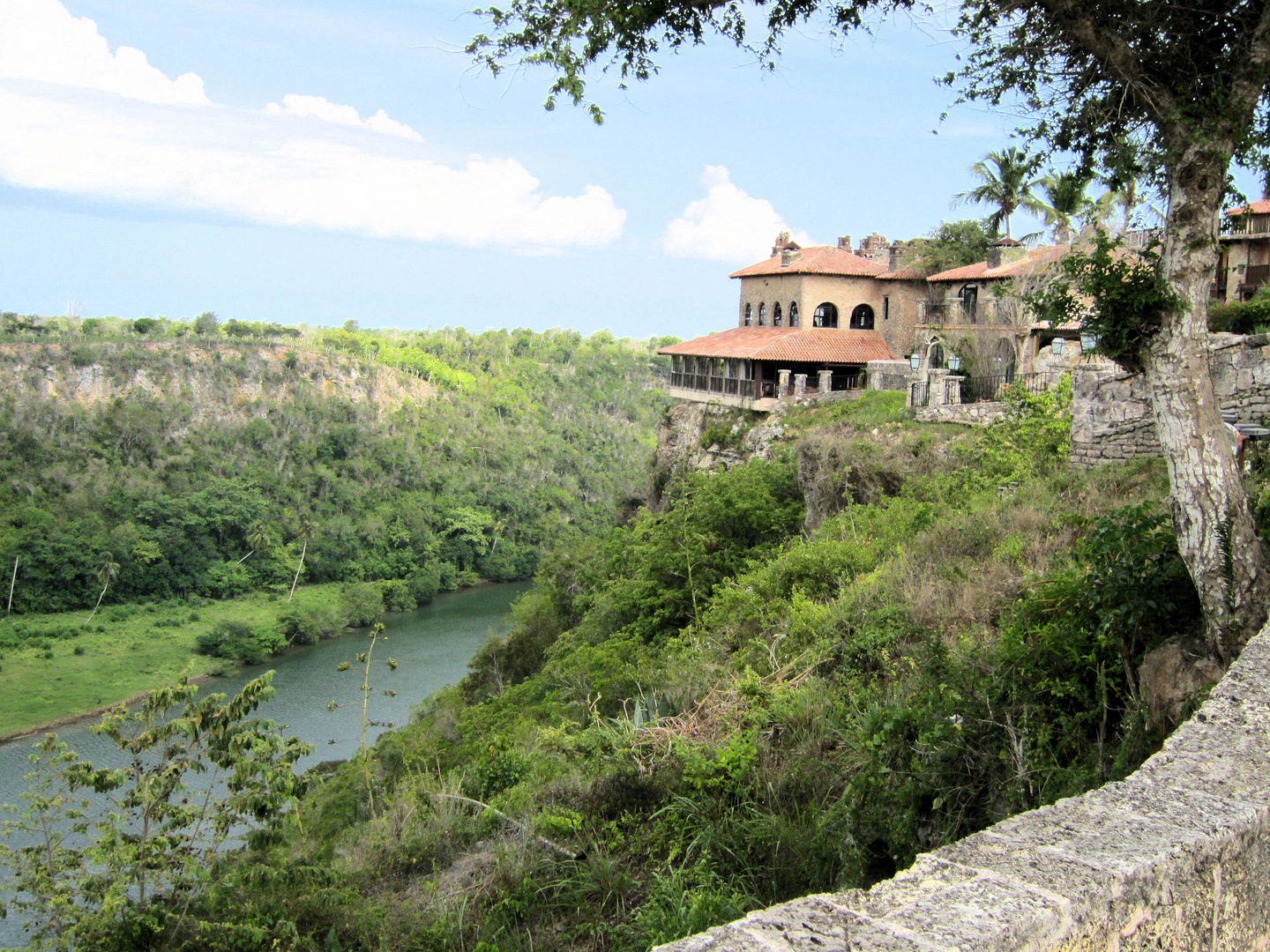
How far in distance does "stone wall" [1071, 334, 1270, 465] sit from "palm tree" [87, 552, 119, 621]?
58.0 m

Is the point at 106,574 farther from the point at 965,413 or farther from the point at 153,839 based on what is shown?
the point at 965,413

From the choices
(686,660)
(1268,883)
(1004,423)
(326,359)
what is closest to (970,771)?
(1268,883)

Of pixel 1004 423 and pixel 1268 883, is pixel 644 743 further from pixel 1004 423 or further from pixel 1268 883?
pixel 1004 423

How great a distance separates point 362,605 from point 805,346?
129 feet

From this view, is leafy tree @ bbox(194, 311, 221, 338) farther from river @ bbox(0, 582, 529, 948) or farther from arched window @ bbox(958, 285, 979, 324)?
arched window @ bbox(958, 285, 979, 324)

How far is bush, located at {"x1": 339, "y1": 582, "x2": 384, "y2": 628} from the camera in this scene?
57.4 meters

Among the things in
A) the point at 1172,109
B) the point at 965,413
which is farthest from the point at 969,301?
the point at 1172,109

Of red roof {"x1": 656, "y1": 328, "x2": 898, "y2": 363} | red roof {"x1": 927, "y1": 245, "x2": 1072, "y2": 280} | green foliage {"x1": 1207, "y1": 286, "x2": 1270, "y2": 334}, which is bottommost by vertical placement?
green foliage {"x1": 1207, "y1": 286, "x2": 1270, "y2": 334}

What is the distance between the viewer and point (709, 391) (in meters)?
29.7

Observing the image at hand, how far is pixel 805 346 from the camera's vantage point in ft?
92.7

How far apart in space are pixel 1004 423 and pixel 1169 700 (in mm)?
10189

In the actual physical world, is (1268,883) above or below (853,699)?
above

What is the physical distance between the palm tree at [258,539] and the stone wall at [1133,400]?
61.9 metres

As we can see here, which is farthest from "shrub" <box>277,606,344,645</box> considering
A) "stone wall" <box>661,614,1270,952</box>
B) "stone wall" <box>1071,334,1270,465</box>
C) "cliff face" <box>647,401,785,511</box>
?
"stone wall" <box>661,614,1270,952</box>
